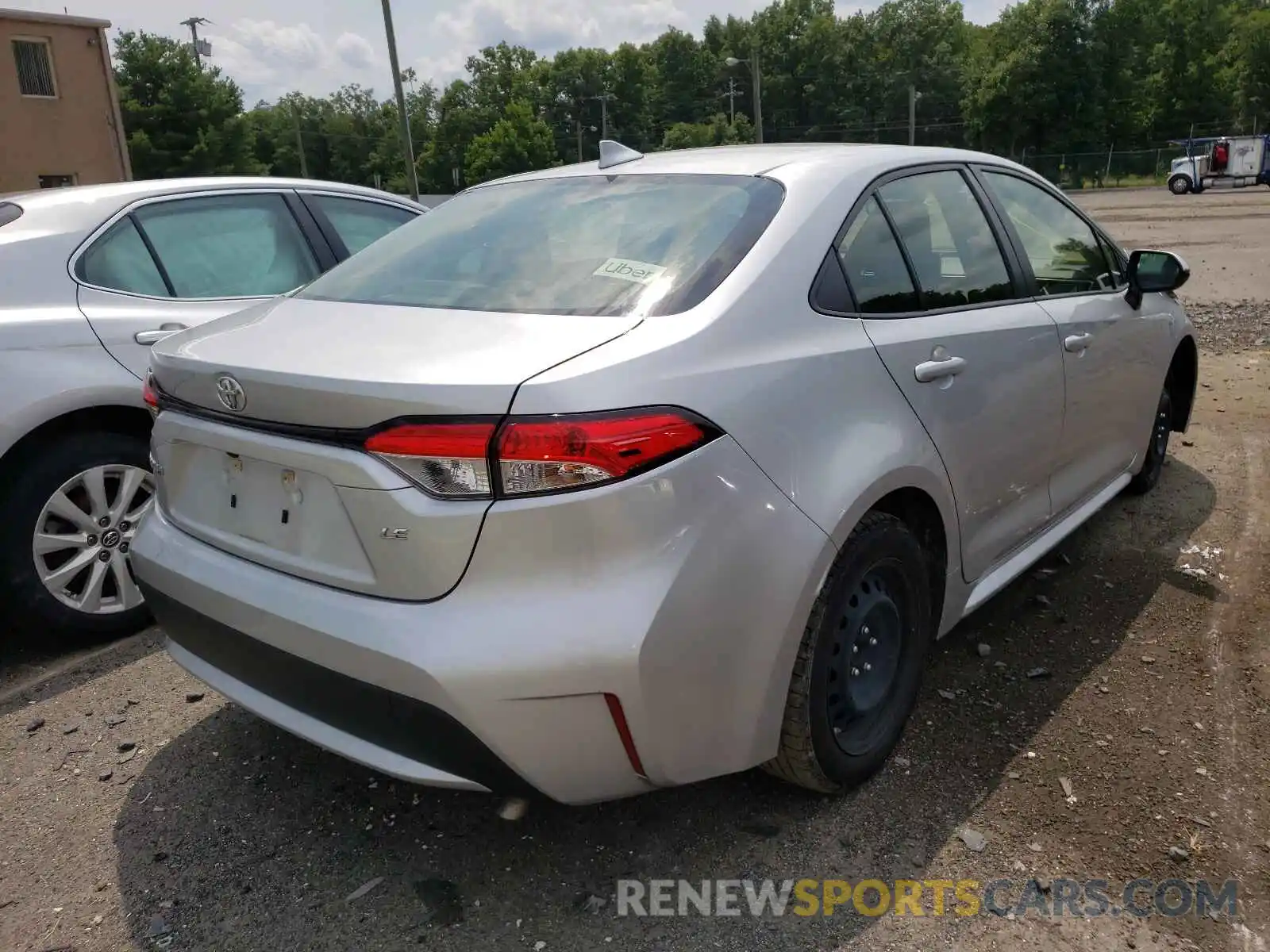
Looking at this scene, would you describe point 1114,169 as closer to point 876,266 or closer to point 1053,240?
point 1053,240

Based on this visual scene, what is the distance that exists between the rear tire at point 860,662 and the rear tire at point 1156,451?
8.22 ft

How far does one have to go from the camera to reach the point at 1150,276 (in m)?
4.06

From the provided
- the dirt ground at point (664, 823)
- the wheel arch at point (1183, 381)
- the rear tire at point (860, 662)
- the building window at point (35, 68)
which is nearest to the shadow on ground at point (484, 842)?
the dirt ground at point (664, 823)

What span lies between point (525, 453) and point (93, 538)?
254 cm

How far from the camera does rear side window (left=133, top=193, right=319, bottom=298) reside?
4.01 metres

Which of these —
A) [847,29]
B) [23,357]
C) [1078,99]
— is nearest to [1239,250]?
[23,357]

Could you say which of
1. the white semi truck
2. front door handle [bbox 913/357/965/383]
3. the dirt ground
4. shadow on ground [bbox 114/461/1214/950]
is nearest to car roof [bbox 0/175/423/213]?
the dirt ground

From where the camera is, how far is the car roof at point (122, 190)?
12.7 feet

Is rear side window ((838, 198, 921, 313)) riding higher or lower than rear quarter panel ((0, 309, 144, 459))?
higher

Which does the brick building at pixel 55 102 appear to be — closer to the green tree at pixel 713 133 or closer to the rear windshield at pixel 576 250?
the rear windshield at pixel 576 250

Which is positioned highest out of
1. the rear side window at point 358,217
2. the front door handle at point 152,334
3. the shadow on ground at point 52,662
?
the rear side window at point 358,217

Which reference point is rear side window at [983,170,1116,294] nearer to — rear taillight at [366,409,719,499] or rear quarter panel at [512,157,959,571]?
rear quarter panel at [512,157,959,571]

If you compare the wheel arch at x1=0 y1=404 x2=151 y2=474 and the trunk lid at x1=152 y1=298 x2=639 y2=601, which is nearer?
the trunk lid at x1=152 y1=298 x2=639 y2=601

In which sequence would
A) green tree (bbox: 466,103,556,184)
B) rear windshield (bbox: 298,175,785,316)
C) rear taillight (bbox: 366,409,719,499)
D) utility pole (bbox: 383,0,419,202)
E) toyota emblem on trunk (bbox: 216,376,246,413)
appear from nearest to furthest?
rear taillight (bbox: 366,409,719,499), toyota emblem on trunk (bbox: 216,376,246,413), rear windshield (bbox: 298,175,785,316), utility pole (bbox: 383,0,419,202), green tree (bbox: 466,103,556,184)
